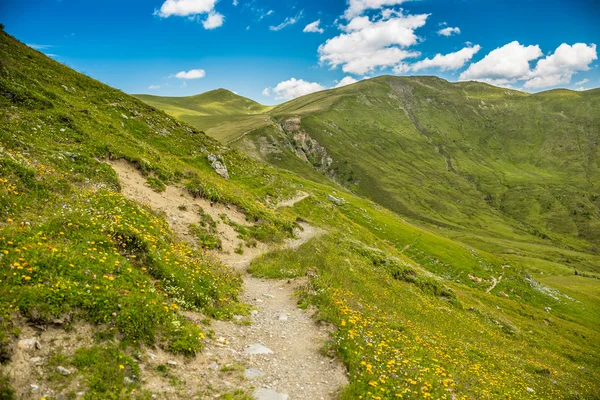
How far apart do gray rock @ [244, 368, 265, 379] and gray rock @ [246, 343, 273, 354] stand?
1163 mm

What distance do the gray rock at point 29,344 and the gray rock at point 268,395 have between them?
20.0 ft

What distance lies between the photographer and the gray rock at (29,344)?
797cm

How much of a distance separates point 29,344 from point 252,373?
6369 mm

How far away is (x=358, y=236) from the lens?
56688mm

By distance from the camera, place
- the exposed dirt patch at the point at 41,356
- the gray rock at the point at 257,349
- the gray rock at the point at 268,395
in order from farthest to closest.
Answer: the gray rock at the point at 257,349 < the gray rock at the point at 268,395 < the exposed dirt patch at the point at 41,356

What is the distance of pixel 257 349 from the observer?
12.6 metres

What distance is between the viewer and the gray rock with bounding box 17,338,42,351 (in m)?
7.97

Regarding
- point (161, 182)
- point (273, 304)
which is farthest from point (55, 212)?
point (161, 182)

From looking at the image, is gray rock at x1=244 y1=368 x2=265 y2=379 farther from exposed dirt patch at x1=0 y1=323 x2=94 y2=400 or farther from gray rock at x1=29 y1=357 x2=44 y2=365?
gray rock at x1=29 y1=357 x2=44 y2=365

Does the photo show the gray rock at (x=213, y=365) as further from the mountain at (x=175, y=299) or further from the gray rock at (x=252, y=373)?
the gray rock at (x=252, y=373)

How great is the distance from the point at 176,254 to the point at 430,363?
13.3m

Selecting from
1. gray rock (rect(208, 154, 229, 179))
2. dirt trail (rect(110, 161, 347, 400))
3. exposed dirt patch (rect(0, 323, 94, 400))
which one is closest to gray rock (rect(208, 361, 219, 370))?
dirt trail (rect(110, 161, 347, 400))

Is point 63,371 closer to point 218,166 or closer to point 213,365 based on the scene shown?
point 213,365

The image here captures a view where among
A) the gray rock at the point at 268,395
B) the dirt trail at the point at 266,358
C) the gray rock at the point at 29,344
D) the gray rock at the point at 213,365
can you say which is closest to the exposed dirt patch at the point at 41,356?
the gray rock at the point at 29,344
